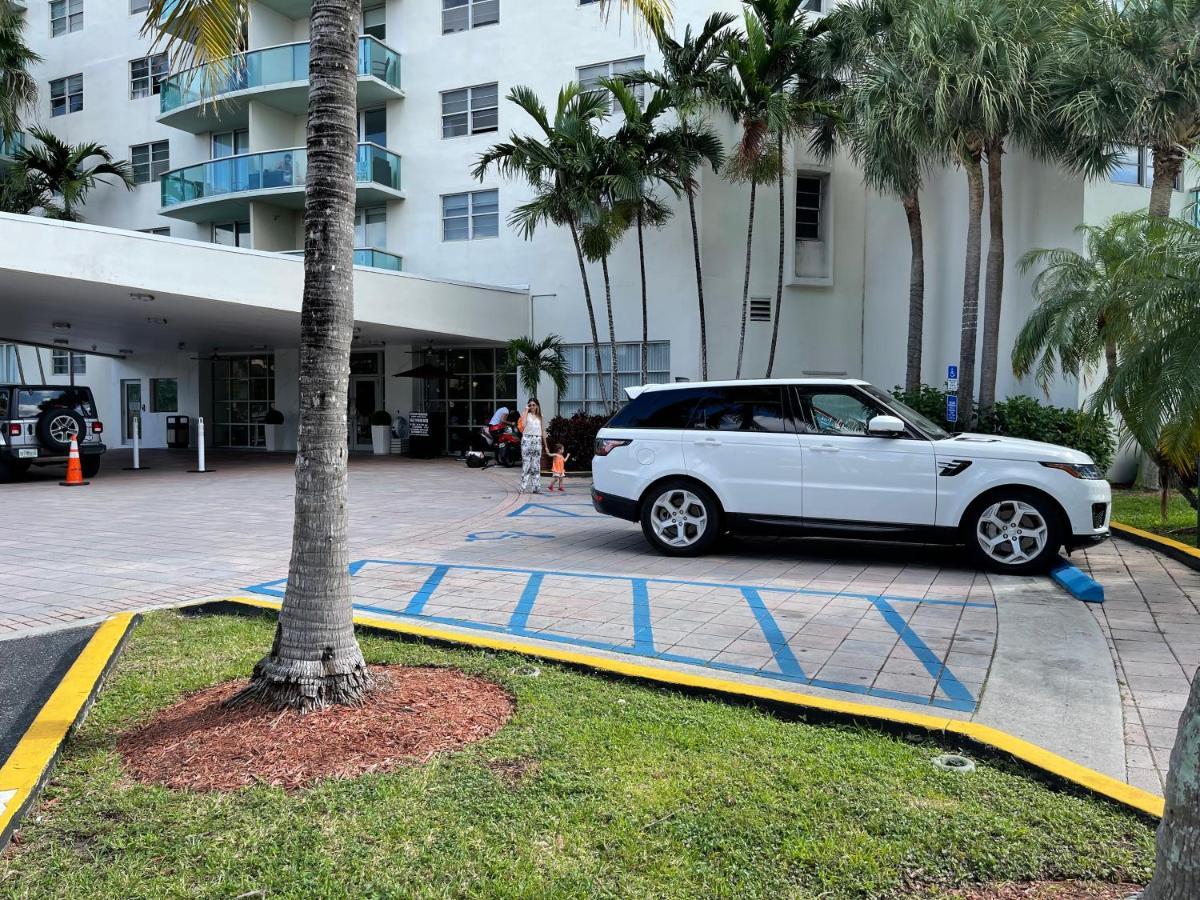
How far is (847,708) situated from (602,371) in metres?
17.9

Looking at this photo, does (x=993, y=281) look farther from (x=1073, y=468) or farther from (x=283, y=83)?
(x=283, y=83)

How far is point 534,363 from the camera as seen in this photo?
21141mm

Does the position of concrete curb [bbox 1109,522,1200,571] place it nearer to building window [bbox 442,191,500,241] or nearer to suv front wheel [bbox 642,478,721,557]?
suv front wheel [bbox 642,478,721,557]

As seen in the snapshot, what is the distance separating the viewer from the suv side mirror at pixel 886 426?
840 cm

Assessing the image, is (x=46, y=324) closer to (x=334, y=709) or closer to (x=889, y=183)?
(x=889, y=183)

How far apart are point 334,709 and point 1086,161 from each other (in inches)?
616

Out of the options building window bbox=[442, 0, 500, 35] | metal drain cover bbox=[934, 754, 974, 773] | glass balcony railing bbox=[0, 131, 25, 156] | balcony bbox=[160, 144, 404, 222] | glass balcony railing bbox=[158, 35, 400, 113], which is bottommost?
metal drain cover bbox=[934, 754, 974, 773]

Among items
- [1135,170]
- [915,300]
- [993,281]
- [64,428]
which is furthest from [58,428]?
[1135,170]

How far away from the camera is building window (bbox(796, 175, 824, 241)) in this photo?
69.2 ft

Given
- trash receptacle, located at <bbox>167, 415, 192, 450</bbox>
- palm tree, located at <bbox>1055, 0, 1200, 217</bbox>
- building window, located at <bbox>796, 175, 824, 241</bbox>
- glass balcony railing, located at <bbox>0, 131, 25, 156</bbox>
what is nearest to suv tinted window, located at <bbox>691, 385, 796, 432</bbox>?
palm tree, located at <bbox>1055, 0, 1200, 217</bbox>

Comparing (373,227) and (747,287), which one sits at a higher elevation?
(373,227)

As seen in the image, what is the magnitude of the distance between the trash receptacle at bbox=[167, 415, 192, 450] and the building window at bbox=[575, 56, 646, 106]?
18.0m

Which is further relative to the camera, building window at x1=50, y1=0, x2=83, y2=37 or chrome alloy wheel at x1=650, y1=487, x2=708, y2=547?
building window at x1=50, y1=0, x2=83, y2=37

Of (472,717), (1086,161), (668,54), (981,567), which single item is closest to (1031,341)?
(1086,161)
